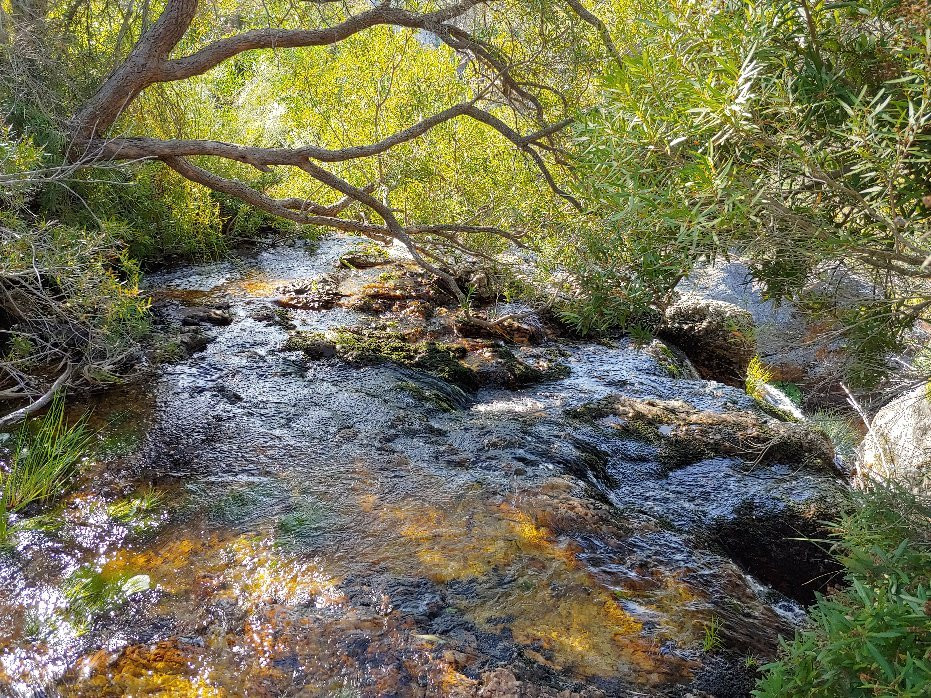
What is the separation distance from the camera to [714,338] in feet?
33.4

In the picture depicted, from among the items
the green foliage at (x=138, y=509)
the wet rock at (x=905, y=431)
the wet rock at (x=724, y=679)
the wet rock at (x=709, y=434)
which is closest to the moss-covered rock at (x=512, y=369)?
the wet rock at (x=709, y=434)

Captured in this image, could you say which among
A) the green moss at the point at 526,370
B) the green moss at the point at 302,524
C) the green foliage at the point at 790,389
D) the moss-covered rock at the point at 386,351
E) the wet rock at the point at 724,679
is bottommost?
the green foliage at the point at 790,389

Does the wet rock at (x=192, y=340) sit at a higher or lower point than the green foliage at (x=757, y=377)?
higher

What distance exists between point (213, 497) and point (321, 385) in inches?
87.6

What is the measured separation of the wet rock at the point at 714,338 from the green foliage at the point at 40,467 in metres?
8.37

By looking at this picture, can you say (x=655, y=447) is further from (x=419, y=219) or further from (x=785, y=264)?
(x=419, y=219)

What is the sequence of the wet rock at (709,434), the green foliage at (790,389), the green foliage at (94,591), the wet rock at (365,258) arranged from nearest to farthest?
the green foliage at (94,591)
the wet rock at (709,434)
the wet rock at (365,258)
the green foliage at (790,389)

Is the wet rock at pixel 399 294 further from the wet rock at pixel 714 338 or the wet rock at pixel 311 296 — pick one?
the wet rock at pixel 714 338

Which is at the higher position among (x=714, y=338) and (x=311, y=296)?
(x=311, y=296)

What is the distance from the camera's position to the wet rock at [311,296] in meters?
8.83

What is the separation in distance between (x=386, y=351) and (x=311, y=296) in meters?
2.27

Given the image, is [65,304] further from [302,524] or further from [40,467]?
[302,524]

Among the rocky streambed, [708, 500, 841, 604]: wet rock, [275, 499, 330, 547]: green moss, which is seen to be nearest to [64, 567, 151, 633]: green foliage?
the rocky streambed

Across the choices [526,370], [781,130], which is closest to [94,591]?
[781,130]
